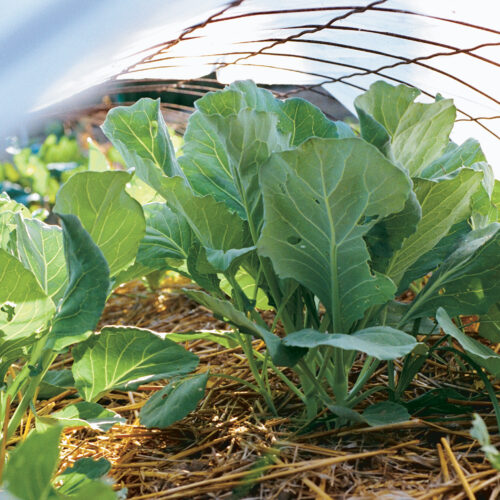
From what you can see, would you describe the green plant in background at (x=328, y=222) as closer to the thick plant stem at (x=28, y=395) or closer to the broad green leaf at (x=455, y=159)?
the broad green leaf at (x=455, y=159)

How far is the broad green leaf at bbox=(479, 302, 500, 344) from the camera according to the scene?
90 centimetres

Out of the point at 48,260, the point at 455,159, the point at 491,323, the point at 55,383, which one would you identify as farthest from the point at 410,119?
the point at 55,383

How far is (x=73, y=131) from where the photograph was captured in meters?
4.59

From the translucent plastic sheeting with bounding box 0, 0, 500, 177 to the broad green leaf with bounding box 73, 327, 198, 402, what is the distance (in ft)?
1.24

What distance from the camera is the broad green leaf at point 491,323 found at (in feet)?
2.94

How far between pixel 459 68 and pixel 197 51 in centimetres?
54

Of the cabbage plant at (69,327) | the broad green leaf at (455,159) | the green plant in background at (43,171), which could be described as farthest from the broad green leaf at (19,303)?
the green plant in background at (43,171)

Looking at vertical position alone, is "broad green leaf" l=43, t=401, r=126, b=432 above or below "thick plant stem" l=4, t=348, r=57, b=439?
below

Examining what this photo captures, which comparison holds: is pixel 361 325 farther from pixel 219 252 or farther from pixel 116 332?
pixel 116 332

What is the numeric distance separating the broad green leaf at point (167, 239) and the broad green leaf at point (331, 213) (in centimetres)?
21

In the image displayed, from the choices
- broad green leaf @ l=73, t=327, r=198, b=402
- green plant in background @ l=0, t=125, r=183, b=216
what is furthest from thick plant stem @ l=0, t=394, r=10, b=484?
green plant in background @ l=0, t=125, r=183, b=216

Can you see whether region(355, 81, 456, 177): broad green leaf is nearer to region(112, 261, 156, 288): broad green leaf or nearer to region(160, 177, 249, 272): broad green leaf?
region(160, 177, 249, 272): broad green leaf

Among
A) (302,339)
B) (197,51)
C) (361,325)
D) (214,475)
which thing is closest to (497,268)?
(361,325)

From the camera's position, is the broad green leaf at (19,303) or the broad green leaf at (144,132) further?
the broad green leaf at (144,132)
